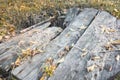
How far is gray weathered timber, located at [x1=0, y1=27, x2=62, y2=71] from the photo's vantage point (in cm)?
539

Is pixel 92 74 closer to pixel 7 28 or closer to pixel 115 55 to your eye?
pixel 115 55

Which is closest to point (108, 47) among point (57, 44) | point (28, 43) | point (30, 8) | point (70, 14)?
point (57, 44)

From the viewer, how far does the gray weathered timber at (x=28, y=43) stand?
539 centimetres

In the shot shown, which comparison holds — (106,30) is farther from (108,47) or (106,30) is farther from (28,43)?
(28,43)

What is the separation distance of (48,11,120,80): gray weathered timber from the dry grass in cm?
170

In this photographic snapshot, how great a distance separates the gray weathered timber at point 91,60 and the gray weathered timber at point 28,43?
0.82 meters

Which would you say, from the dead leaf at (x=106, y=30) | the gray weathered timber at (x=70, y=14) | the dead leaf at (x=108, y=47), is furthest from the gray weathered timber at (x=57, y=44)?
the dead leaf at (x=108, y=47)

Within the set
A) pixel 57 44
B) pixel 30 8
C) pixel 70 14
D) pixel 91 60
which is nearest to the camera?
pixel 91 60

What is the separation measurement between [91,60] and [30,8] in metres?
3.19

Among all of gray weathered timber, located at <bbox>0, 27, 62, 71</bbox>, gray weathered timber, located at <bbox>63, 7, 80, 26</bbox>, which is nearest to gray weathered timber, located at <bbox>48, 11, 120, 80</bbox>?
gray weathered timber, located at <bbox>0, 27, 62, 71</bbox>

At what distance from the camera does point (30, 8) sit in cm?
748

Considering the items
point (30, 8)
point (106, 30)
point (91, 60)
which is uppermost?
point (30, 8)

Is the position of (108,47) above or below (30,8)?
below

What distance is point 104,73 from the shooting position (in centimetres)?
474
